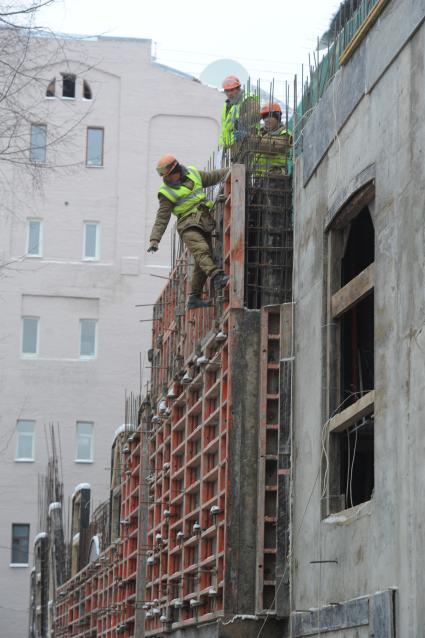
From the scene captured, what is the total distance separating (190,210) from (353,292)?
4.53 metres

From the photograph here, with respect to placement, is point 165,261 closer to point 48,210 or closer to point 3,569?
point 48,210

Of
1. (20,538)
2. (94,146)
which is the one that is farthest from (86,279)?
(20,538)

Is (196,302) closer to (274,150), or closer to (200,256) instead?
(200,256)

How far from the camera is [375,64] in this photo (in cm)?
1249

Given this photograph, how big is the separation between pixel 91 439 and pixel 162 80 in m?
13.5

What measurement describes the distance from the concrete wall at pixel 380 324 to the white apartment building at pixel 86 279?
111 ft

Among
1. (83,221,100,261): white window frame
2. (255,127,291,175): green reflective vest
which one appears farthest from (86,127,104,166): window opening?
(255,127,291,175): green reflective vest

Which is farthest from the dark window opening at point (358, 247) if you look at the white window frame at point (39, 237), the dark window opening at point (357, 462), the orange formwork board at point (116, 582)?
the white window frame at point (39, 237)

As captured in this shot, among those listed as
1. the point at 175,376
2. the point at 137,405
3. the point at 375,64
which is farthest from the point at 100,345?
the point at 375,64

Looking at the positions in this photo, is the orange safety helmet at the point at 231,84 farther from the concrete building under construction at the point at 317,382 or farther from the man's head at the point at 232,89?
the concrete building under construction at the point at 317,382

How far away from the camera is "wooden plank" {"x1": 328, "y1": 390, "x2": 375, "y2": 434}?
12.3m

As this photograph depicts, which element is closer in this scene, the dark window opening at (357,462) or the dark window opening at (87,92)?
the dark window opening at (357,462)

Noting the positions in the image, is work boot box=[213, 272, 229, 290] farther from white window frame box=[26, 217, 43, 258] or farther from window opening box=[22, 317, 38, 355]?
A: white window frame box=[26, 217, 43, 258]

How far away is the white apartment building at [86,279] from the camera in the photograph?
157 ft
